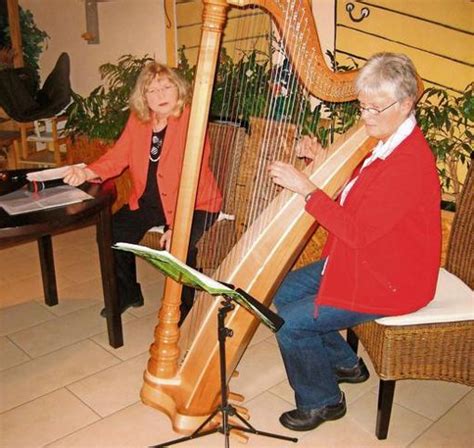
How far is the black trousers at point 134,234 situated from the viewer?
2.40 m

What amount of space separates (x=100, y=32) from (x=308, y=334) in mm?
3774

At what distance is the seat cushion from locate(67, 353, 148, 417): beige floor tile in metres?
0.98

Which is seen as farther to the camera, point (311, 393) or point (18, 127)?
point (18, 127)

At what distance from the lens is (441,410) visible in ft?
6.50

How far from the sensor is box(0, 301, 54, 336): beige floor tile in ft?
8.36

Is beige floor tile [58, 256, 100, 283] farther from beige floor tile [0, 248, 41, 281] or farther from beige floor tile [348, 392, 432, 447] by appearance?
beige floor tile [348, 392, 432, 447]

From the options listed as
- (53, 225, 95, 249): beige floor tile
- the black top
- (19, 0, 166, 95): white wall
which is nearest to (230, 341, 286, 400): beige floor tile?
the black top

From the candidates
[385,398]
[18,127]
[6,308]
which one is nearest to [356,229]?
[385,398]

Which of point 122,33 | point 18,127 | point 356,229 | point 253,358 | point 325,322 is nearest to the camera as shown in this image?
point 356,229

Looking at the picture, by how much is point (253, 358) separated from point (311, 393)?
1.64 ft

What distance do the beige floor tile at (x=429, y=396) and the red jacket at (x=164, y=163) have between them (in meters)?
1.08

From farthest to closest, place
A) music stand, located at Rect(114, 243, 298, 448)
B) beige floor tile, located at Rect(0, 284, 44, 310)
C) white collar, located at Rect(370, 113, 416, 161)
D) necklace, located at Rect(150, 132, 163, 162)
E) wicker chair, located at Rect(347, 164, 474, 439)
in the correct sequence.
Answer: beige floor tile, located at Rect(0, 284, 44, 310) → necklace, located at Rect(150, 132, 163, 162) → wicker chair, located at Rect(347, 164, 474, 439) → white collar, located at Rect(370, 113, 416, 161) → music stand, located at Rect(114, 243, 298, 448)

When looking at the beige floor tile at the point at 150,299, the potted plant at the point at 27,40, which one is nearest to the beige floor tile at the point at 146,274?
the beige floor tile at the point at 150,299

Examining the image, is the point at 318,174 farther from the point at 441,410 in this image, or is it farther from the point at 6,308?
the point at 6,308
